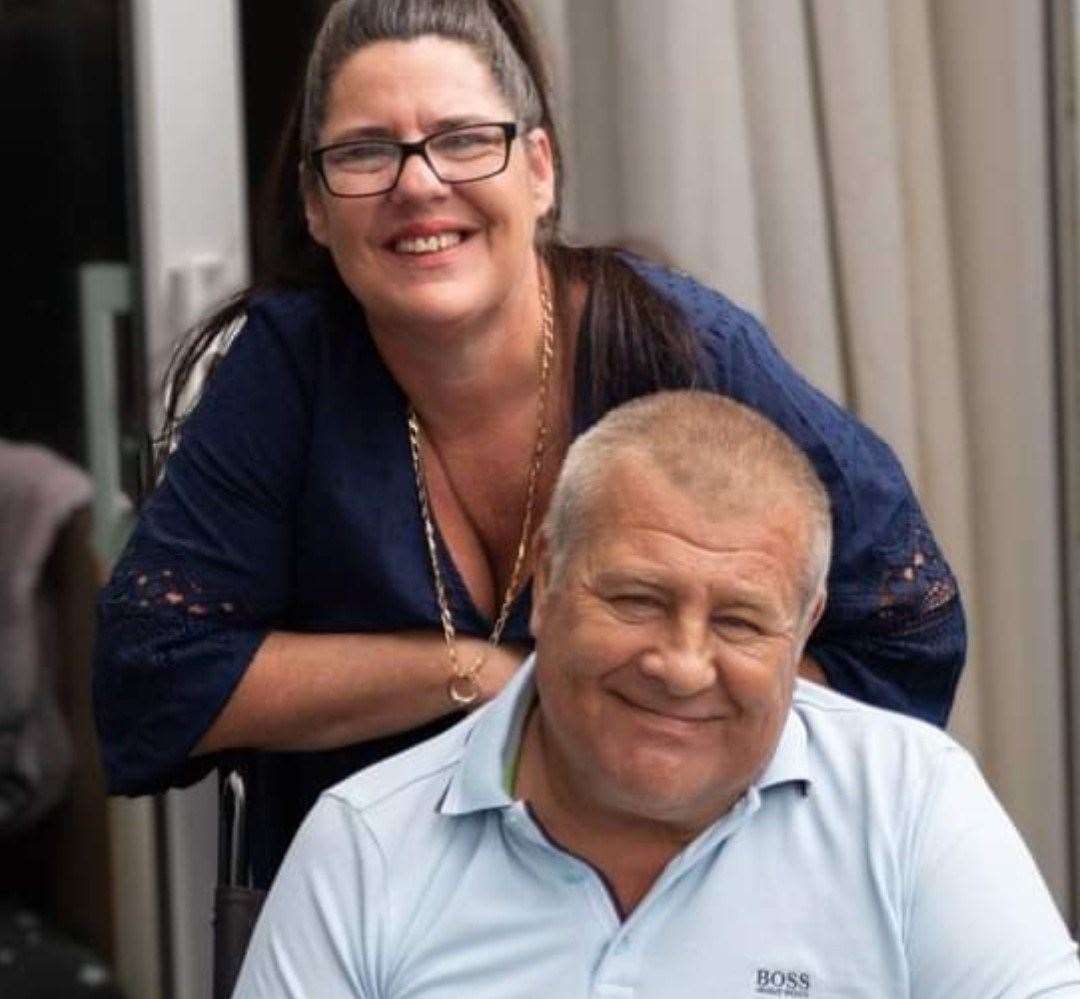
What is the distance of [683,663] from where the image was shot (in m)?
2.41

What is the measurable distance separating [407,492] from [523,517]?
0.39ft

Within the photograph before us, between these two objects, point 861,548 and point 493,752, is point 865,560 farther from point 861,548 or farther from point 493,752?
point 493,752

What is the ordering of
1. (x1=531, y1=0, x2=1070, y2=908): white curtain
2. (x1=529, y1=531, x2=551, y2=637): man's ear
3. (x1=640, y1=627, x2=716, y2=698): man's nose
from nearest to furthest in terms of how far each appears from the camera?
(x1=640, y1=627, x2=716, y2=698): man's nose < (x1=529, y1=531, x2=551, y2=637): man's ear < (x1=531, y1=0, x2=1070, y2=908): white curtain

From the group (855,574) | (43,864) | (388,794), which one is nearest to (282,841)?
(388,794)

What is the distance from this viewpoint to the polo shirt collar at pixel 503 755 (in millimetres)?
2521

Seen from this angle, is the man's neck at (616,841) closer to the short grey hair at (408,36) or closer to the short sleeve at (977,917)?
the short sleeve at (977,917)

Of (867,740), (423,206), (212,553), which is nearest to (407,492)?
(212,553)

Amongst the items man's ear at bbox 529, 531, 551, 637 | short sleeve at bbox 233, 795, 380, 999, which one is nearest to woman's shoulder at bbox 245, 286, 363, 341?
man's ear at bbox 529, 531, 551, 637

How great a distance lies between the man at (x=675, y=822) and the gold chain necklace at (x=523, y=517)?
0.28m

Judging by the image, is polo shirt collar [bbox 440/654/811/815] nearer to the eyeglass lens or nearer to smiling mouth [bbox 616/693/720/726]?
smiling mouth [bbox 616/693/720/726]

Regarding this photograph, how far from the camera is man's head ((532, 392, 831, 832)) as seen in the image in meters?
Answer: 2.42

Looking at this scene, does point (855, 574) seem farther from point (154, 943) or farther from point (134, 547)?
point (154, 943)

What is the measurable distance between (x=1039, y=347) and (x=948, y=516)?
28cm

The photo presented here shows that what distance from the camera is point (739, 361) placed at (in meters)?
2.85
